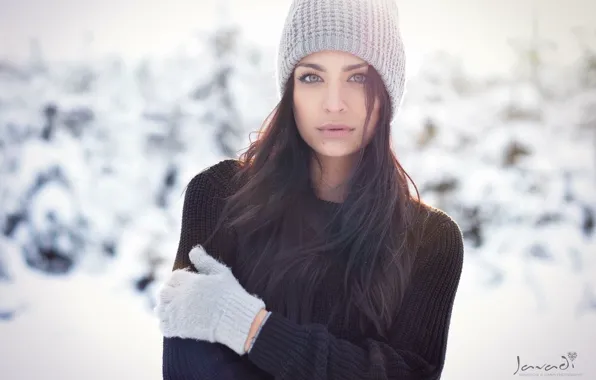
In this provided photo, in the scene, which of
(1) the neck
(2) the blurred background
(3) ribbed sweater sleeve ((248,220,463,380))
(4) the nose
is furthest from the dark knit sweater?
(2) the blurred background

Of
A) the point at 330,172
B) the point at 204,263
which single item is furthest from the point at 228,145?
the point at 204,263

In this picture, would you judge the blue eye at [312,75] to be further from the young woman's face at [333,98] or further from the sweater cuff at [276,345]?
the sweater cuff at [276,345]

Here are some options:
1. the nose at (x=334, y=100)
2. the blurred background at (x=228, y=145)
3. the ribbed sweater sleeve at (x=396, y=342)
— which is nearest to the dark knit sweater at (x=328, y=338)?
the ribbed sweater sleeve at (x=396, y=342)

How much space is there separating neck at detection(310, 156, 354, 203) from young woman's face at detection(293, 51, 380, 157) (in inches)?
6.2

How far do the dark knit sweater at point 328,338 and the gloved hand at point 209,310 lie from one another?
38 millimetres

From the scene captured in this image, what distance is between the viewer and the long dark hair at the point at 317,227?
135 cm

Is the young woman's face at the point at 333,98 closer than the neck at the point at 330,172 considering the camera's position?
Yes

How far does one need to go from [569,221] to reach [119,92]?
289 centimetres

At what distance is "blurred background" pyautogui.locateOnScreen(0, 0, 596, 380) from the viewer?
8.93 ft

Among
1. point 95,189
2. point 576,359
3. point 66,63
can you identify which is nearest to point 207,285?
point 95,189

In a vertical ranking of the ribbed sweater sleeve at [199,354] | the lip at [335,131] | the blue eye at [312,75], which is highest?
the blue eye at [312,75]
